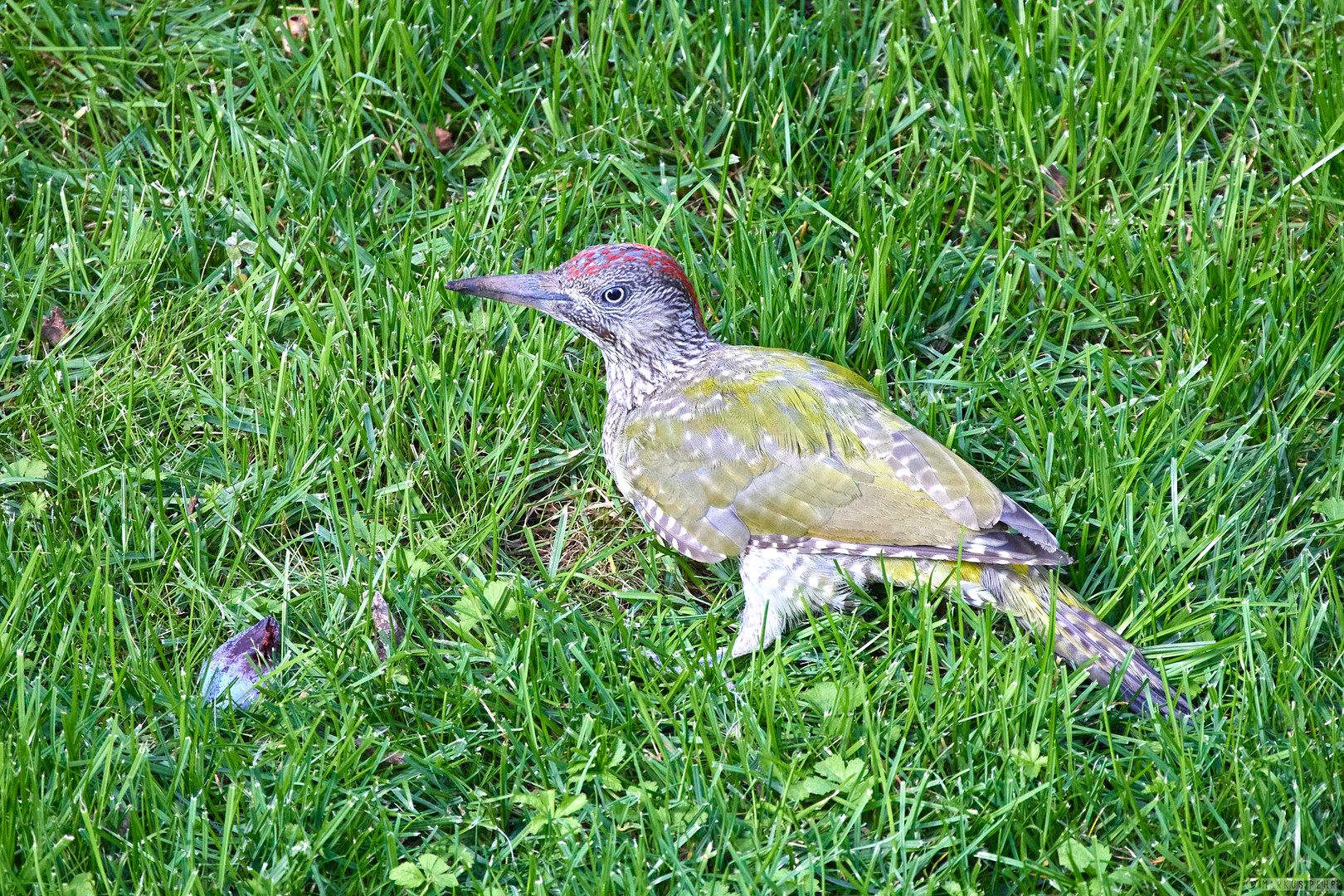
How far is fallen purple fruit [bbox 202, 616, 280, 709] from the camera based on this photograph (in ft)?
12.6

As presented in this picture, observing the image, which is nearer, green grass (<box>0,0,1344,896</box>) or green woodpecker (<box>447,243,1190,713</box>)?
green grass (<box>0,0,1344,896</box>)

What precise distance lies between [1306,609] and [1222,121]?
246 cm

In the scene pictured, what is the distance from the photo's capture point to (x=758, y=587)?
13.4 feet

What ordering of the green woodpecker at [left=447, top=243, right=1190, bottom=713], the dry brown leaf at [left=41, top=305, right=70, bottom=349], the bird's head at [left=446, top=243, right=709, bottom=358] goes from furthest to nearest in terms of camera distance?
the dry brown leaf at [left=41, top=305, right=70, bottom=349] < the bird's head at [left=446, top=243, right=709, bottom=358] < the green woodpecker at [left=447, top=243, right=1190, bottom=713]

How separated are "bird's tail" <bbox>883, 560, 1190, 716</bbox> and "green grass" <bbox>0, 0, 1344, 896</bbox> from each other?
0.30ft

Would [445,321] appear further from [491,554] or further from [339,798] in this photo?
[339,798]

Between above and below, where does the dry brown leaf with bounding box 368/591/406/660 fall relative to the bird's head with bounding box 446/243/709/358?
below

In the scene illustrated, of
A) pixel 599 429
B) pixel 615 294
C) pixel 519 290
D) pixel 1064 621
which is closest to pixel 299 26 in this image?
pixel 519 290

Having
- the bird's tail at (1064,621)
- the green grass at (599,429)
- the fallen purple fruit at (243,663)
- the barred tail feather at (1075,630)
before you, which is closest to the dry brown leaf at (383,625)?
the green grass at (599,429)

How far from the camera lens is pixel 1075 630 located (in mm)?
3820

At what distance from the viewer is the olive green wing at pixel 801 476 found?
394cm

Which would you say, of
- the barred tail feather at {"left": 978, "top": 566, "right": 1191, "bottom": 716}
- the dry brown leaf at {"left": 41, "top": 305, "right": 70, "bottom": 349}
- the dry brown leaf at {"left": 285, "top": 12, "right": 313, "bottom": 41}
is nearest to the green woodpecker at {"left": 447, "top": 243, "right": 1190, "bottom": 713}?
the barred tail feather at {"left": 978, "top": 566, "right": 1191, "bottom": 716}

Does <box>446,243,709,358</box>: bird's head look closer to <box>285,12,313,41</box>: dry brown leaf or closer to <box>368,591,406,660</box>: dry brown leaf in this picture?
<box>368,591,406,660</box>: dry brown leaf

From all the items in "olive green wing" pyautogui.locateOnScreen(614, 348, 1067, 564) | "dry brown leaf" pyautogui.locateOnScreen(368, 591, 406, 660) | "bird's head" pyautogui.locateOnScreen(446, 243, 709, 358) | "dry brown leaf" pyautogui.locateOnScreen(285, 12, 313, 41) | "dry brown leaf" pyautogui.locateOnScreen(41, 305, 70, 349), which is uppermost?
"dry brown leaf" pyautogui.locateOnScreen(285, 12, 313, 41)
